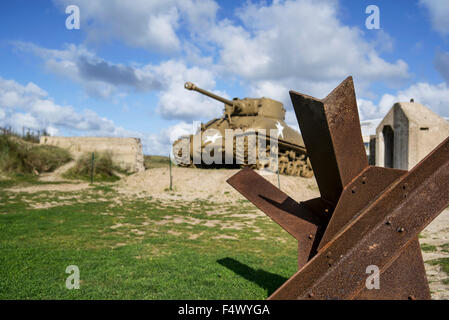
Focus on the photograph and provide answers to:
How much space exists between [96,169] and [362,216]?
2068 centimetres

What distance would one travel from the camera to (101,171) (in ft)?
68.9

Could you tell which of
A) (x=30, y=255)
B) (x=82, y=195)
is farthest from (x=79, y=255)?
(x=82, y=195)

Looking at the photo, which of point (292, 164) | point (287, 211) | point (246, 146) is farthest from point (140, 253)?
point (292, 164)

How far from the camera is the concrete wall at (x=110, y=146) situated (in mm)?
23828

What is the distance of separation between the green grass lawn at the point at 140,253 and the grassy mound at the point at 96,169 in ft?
35.3

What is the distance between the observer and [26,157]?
1983cm

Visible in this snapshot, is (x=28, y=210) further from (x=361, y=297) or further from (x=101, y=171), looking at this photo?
(x=101, y=171)

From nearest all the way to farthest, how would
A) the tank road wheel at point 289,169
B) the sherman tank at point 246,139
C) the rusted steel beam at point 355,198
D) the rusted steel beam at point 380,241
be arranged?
the rusted steel beam at point 380,241
the rusted steel beam at point 355,198
the sherman tank at point 246,139
the tank road wheel at point 289,169

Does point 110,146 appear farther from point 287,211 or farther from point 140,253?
point 287,211

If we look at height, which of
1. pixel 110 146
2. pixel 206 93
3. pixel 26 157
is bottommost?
pixel 26 157

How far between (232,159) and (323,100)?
15170 mm

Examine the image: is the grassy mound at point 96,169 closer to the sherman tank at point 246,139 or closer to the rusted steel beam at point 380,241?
the sherman tank at point 246,139

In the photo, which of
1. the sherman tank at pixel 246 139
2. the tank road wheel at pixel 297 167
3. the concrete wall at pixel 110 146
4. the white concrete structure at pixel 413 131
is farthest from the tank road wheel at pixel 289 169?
the concrete wall at pixel 110 146

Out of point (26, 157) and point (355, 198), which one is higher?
point (26, 157)
